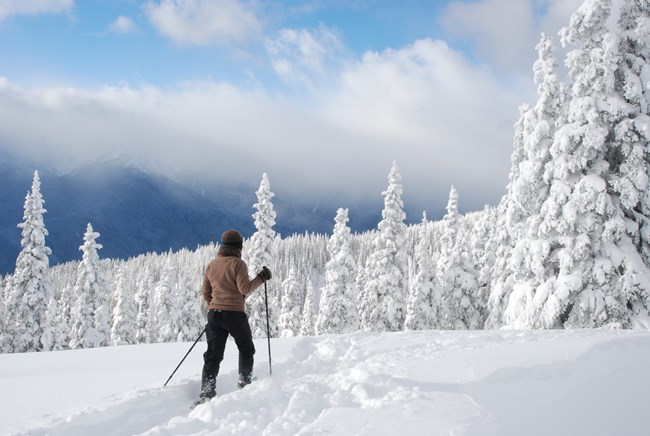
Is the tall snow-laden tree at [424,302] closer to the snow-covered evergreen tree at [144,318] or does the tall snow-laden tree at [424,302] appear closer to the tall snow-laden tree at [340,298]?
the tall snow-laden tree at [340,298]

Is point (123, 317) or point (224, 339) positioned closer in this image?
point (224, 339)

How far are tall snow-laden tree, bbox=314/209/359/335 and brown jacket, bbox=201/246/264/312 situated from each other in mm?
24706

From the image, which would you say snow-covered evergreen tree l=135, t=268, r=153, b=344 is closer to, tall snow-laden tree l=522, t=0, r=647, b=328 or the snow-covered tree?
the snow-covered tree

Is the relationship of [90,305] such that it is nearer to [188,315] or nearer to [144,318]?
[188,315]

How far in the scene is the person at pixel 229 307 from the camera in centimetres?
737

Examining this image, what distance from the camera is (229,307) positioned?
24.6 ft

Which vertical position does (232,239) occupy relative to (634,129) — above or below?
below

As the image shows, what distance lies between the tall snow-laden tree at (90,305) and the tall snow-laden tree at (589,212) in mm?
33780

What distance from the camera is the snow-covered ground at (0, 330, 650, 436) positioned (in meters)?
4.93

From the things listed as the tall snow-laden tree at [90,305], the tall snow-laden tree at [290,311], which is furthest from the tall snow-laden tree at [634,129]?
the tall snow-laden tree at [90,305]

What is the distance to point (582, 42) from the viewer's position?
1547 cm

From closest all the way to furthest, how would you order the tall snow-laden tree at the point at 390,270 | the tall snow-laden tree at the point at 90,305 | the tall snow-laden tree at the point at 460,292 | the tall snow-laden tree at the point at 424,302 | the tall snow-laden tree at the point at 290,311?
the tall snow-laden tree at the point at 390,270 < the tall snow-laden tree at the point at 460,292 < the tall snow-laden tree at the point at 424,302 < the tall snow-laden tree at the point at 90,305 < the tall snow-laden tree at the point at 290,311

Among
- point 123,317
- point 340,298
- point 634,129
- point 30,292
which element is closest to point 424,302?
point 340,298

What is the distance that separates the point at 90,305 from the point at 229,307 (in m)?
35.2
